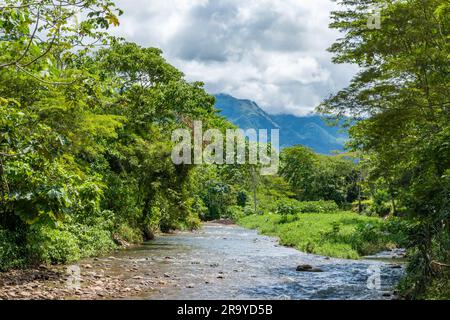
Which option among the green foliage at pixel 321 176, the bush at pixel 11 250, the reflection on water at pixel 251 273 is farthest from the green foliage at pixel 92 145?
the green foliage at pixel 321 176

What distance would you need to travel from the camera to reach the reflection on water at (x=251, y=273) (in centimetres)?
1195

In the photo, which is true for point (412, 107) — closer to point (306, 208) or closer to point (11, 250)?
point (11, 250)

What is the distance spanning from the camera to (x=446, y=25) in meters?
13.1

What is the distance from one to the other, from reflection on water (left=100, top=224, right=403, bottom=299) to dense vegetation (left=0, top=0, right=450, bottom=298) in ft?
5.94

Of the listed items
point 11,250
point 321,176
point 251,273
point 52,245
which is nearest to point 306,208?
point 321,176

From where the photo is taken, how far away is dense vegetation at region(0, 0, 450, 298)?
336 inches

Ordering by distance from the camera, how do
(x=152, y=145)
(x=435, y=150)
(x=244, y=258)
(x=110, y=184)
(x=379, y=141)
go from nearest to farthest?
1. (x=435, y=150)
2. (x=379, y=141)
3. (x=244, y=258)
4. (x=110, y=184)
5. (x=152, y=145)

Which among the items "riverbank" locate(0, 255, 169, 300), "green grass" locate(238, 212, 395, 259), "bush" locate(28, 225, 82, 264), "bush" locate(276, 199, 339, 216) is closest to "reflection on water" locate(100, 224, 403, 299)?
"riverbank" locate(0, 255, 169, 300)

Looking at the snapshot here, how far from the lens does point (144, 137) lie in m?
25.8

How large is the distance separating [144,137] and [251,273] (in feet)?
42.6

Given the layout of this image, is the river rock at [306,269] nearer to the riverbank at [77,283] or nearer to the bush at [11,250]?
the riverbank at [77,283]

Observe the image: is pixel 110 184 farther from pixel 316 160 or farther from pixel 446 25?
pixel 316 160
